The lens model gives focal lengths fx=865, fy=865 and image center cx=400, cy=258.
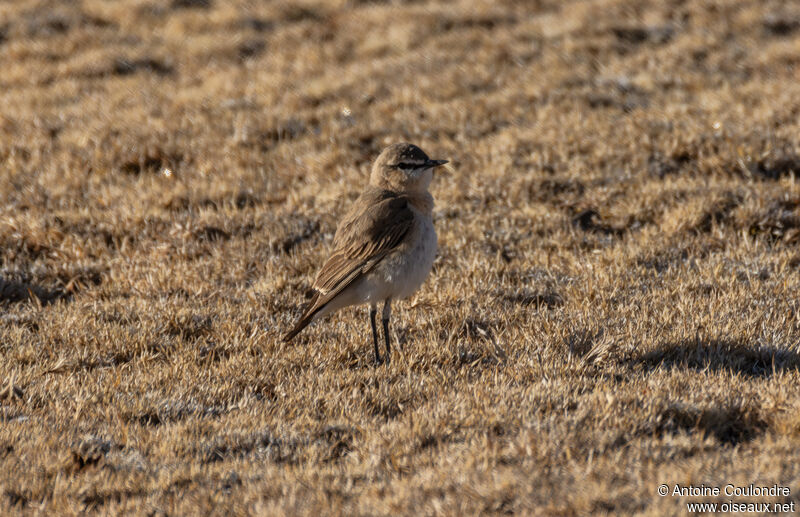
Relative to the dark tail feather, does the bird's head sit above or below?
above

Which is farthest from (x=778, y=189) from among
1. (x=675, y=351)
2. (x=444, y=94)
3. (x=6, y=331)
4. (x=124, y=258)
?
(x=6, y=331)

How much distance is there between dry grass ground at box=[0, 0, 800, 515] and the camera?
4.96 m

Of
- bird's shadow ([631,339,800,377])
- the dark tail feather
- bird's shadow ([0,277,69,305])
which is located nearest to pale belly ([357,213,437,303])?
the dark tail feather

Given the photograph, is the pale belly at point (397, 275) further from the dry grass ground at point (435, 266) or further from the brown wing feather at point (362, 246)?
the dry grass ground at point (435, 266)

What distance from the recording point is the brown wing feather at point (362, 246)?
22.8 feet

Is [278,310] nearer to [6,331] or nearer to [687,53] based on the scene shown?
[6,331]

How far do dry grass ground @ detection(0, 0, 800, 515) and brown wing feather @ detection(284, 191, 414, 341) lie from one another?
1.67ft

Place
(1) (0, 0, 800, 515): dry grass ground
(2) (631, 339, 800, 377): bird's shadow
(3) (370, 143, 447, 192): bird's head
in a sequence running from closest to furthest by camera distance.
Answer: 1. (1) (0, 0, 800, 515): dry grass ground
2. (2) (631, 339, 800, 377): bird's shadow
3. (3) (370, 143, 447, 192): bird's head

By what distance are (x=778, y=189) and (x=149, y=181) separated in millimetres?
7602

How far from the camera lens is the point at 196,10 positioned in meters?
18.3

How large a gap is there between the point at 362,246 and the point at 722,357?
290 cm

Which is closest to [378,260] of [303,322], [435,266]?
[303,322]

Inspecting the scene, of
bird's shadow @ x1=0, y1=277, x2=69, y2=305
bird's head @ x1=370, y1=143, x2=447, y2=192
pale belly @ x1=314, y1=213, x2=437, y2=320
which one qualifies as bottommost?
bird's shadow @ x1=0, y1=277, x2=69, y2=305

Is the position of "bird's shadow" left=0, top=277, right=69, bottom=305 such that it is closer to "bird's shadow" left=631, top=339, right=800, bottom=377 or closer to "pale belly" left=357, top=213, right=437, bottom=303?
"pale belly" left=357, top=213, right=437, bottom=303
